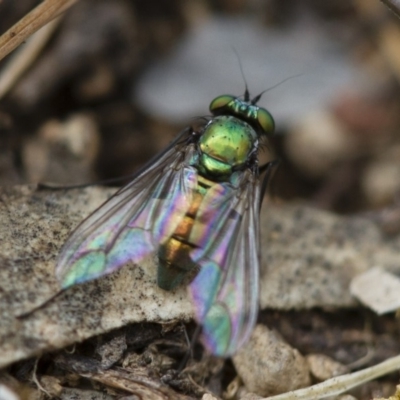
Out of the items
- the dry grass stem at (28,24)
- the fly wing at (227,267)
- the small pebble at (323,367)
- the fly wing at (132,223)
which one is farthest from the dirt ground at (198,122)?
the dry grass stem at (28,24)

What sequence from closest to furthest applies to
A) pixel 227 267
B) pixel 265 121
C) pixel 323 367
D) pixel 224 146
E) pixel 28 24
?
pixel 227 267 < pixel 323 367 < pixel 28 24 < pixel 224 146 < pixel 265 121

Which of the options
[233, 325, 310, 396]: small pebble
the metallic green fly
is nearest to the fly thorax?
the metallic green fly

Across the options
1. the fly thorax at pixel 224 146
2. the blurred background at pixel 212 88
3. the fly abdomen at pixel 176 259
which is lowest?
the fly abdomen at pixel 176 259

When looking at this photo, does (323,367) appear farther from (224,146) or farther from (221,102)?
(221,102)

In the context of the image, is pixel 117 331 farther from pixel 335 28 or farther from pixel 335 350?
pixel 335 28

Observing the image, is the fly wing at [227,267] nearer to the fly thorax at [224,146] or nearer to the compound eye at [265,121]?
the fly thorax at [224,146]

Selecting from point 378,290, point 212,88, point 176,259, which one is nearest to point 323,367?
point 378,290

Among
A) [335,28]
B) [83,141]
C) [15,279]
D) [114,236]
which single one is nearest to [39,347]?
[15,279]
